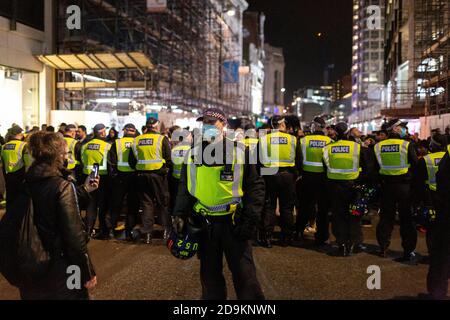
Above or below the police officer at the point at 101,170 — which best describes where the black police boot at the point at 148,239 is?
below

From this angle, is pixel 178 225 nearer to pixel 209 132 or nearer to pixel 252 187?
pixel 252 187

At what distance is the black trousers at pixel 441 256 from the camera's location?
4.54 meters

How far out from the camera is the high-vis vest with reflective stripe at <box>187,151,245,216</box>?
12.8 ft

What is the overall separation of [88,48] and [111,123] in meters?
5.23

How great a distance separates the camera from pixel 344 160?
682 centimetres

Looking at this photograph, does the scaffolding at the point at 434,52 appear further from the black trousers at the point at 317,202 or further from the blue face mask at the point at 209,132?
the blue face mask at the point at 209,132

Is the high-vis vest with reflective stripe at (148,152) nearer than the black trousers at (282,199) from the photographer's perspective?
No

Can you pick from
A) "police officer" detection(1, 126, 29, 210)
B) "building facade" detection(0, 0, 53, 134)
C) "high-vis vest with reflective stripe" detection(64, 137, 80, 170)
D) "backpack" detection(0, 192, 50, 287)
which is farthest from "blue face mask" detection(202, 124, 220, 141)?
"building facade" detection(0, 0, 53, 134)

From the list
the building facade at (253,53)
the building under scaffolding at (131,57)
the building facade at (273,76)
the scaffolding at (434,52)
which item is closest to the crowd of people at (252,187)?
the building under scaffolding at (131,57)

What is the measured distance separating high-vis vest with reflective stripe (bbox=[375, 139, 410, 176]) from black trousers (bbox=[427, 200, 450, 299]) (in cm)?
201

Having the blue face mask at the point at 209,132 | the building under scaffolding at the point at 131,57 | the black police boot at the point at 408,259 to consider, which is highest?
the building under scaffolding at the point at 131,57

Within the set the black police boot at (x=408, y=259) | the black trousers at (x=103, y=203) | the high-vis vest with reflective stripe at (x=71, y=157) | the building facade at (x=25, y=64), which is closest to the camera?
the black police boot at (x=408, y=259)

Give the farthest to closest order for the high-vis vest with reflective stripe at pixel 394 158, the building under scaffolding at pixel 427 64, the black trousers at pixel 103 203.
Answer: the building under scaffolding at pixel 427 64 → the black trousers at pixel 103 203 → the high-vis vest with reflective stripe at pixel 394 158
